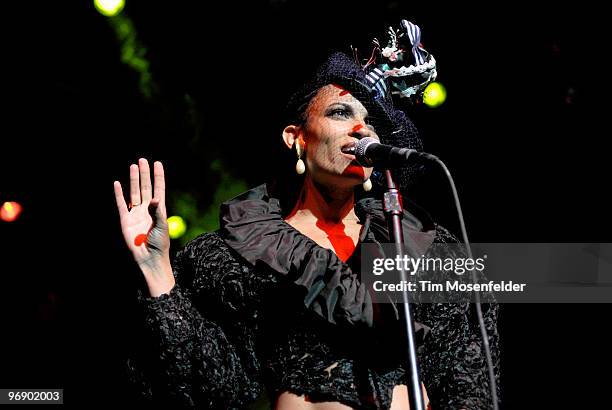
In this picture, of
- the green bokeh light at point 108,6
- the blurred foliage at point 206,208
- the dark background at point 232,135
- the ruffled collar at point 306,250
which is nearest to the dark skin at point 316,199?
the ruffled collar at point 306,250

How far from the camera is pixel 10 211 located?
370cm

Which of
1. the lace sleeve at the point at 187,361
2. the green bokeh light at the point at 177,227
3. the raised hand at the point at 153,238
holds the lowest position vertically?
the lace sleeve at the point at 187,361

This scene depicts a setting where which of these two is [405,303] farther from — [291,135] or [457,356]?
[291,135]

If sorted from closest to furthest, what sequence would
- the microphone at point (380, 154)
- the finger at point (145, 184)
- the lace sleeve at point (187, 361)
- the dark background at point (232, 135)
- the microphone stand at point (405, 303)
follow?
the microphone stand at point (405, 303), the microphone at point (380, 154), the lace sleeve at point (187, 361), the finger at point (145, 184), the dark background at point (232, 135)

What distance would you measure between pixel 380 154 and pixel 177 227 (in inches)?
74.3

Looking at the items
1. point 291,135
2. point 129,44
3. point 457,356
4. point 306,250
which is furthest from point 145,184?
point 129,44

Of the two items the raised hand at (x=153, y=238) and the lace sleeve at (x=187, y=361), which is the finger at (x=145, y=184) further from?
the lace sleeve at (x=187, y=361)

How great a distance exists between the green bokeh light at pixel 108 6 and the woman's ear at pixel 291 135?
1364mm

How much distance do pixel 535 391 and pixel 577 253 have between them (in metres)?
0.68

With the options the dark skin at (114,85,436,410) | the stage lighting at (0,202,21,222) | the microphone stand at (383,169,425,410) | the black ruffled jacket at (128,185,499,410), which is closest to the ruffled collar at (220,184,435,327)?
the black ruffled jacket at (128,185,499,410)

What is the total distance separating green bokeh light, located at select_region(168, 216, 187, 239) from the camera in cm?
357

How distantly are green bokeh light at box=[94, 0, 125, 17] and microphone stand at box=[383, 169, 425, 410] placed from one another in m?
2.11

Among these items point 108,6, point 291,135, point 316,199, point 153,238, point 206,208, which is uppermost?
point 108,6

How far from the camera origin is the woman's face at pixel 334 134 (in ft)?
7.72
